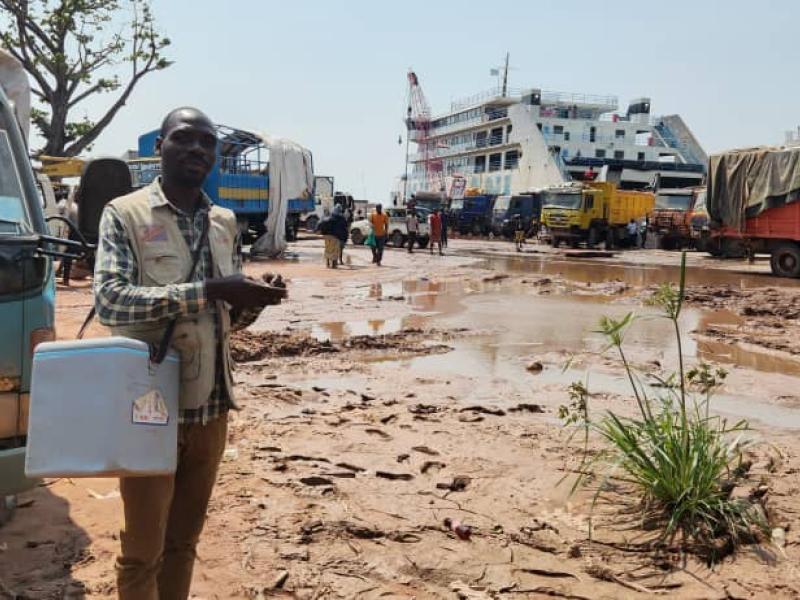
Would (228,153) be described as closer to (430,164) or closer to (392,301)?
(392,301)

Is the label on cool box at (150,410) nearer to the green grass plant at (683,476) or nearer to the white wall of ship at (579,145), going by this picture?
the green grass plant at (683,476)

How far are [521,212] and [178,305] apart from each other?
1547 inches

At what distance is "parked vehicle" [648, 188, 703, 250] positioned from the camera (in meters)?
30.9

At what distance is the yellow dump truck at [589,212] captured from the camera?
31.4 metres

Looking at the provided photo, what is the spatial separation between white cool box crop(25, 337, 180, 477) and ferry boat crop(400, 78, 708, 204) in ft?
180

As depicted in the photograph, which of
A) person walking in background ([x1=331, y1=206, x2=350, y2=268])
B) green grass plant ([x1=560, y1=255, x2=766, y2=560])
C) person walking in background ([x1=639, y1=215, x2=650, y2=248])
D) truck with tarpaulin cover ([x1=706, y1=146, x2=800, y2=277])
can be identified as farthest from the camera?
person walking in background ([x1=639, y1=215, x2=650, y2=248])

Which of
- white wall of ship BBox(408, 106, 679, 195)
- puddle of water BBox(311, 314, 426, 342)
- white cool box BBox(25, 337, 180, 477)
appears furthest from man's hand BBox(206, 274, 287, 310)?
white wall of ship BBox(408, 106, 679, 195)

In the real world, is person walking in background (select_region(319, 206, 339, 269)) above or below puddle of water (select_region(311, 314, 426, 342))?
above

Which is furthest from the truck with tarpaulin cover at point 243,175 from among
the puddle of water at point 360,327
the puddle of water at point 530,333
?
the puddle of water at point 360,327

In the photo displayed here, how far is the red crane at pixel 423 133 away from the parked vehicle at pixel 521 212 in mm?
33987

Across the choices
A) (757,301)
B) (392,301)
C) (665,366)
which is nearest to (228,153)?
(392,301)

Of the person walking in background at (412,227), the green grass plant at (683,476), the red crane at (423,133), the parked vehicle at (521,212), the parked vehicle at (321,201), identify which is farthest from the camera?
the red crane at (423,133)

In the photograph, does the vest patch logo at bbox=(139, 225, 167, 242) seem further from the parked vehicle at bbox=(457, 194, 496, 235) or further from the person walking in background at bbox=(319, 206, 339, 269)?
the parked vehicle at bbox=(457, 194, 496, 235)

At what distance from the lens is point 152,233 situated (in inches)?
86.2
